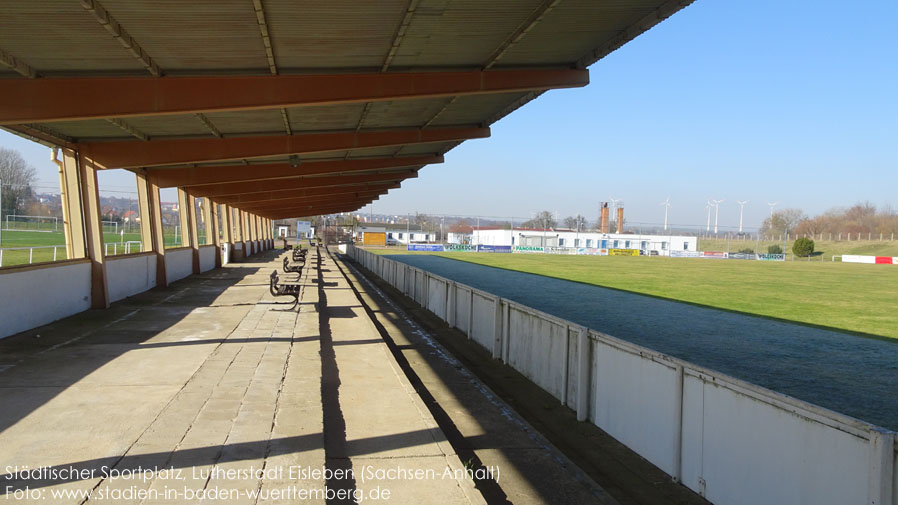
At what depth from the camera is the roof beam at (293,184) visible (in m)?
28.8

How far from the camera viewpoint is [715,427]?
16.2ft

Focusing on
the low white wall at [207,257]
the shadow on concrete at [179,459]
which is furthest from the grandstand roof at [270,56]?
the low white wall at [207,257]

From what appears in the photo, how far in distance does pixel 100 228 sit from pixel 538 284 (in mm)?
20752

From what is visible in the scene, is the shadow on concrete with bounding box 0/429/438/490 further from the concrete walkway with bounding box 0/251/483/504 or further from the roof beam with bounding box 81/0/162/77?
the roof beam with bounding box 81/0/162/77

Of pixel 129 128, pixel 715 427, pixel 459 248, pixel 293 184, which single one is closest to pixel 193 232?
pixel 293 184

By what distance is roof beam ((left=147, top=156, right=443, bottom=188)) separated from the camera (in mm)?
23109

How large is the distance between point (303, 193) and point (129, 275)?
2006cm

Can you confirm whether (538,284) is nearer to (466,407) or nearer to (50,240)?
(466,407)

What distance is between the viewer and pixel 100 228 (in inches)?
596

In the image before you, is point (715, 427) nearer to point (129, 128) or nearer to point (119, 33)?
point (119, 33)

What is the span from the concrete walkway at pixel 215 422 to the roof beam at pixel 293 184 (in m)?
18.4

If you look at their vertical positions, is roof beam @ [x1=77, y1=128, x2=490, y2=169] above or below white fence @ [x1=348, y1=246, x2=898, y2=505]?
above

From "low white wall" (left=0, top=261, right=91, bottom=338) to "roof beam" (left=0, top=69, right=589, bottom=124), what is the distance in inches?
123

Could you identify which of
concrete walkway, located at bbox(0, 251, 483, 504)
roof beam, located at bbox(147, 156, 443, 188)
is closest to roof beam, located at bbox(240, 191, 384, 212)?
roof beam, located at bbox(147, 156, 443, 188)
